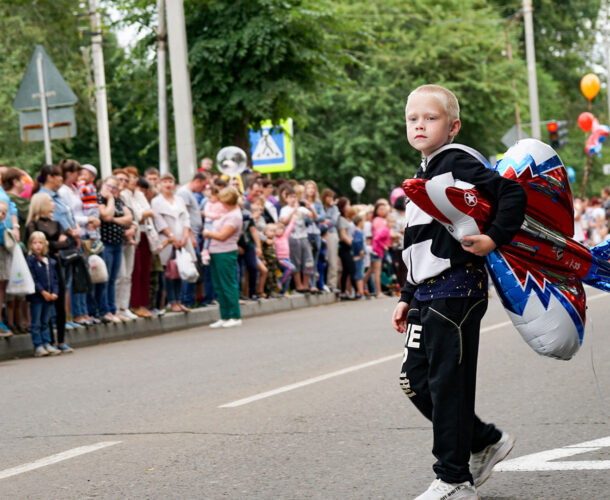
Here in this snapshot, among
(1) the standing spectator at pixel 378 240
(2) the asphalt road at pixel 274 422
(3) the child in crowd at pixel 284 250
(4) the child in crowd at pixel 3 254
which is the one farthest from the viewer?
(1) the standing spectator at pixel 378 240

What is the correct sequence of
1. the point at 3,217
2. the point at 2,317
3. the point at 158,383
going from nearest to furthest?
the point at 158,383 < the point at 3,217 < the point at 2,317

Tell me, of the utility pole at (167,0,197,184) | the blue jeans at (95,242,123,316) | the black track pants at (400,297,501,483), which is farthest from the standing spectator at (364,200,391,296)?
the black track pants at (400,297,501,483)

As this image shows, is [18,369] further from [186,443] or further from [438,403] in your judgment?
[438,403]

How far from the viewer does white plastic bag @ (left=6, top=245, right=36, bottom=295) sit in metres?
12.6

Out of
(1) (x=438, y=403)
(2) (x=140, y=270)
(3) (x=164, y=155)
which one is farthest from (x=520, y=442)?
(3) (x=164, y=155)

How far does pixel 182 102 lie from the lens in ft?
66.5

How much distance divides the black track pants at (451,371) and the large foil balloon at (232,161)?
51.7ft

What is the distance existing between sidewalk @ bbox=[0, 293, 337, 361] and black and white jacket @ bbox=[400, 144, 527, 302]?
8976 millimetres

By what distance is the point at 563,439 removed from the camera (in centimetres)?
669

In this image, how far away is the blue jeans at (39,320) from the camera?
42.4ft

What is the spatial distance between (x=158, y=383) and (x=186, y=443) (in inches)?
120

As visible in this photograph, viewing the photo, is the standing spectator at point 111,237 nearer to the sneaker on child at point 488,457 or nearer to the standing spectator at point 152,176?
the standing spectator at point 152,176

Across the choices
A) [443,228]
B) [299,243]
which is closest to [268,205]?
[299,243]

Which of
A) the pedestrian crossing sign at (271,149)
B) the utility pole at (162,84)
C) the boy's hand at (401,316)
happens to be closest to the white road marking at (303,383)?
the boy's hand at (401,316)
